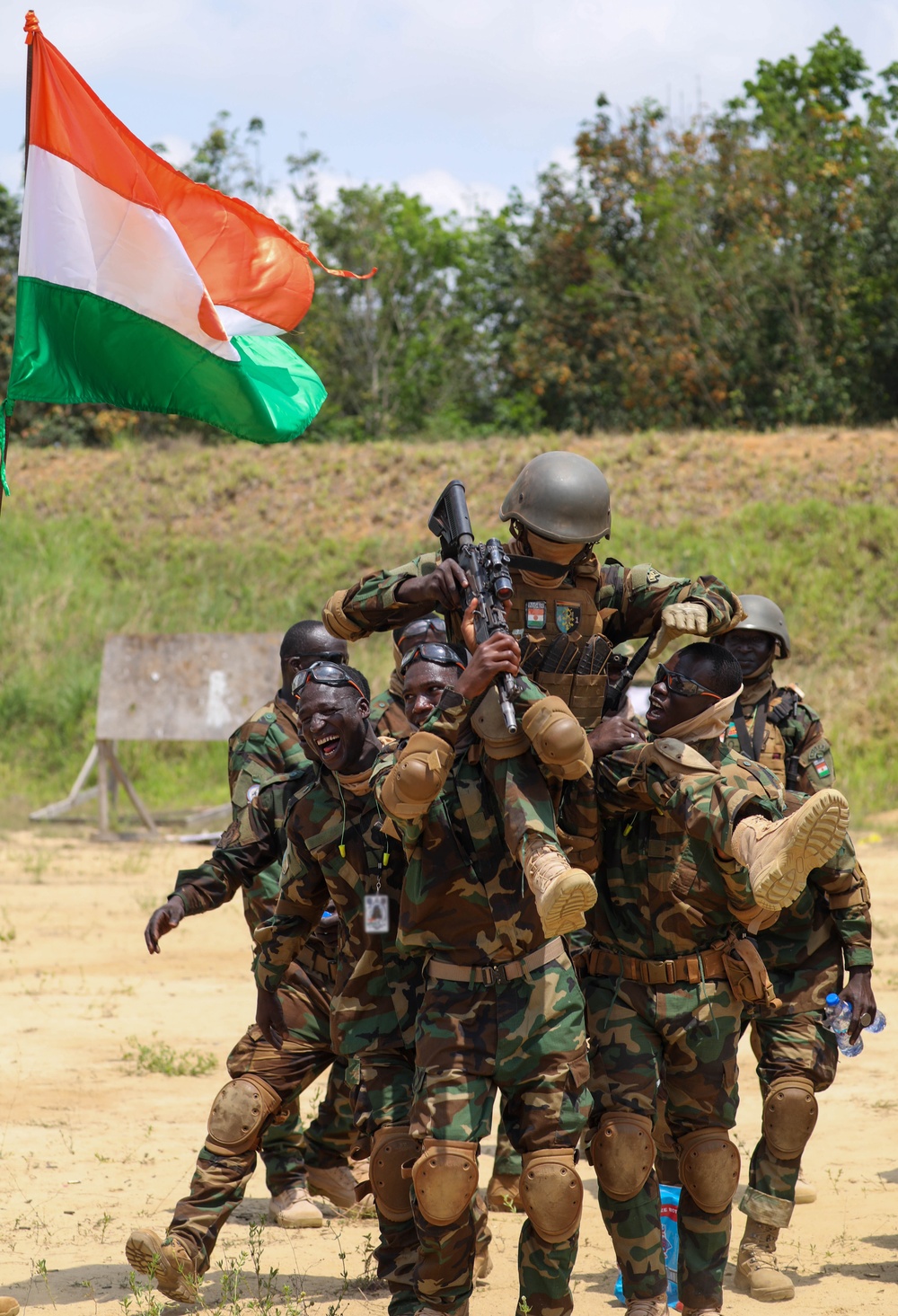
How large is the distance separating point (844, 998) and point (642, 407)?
28.1 meters

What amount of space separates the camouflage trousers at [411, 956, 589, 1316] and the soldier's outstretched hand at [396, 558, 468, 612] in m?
1.06

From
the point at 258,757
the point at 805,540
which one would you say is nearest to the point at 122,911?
the point at 258,757

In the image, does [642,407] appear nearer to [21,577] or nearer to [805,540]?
[805,540]

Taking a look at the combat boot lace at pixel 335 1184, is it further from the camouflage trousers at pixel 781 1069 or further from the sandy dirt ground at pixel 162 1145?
the camouflage trousers at pixel 781 1069

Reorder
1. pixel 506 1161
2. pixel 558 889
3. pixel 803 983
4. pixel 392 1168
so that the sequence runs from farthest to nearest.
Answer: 1. pixel 506 1161
2. pixel 803 983
3. pixel 392 1168
4. pixel 558 889

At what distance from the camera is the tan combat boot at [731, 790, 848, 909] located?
12.1ft

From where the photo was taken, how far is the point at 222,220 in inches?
240

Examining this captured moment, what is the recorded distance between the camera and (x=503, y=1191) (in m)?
5.84

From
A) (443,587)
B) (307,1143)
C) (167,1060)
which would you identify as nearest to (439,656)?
(443,587)

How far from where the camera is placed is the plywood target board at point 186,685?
55.3 ft

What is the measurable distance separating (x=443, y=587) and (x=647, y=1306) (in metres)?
2.06

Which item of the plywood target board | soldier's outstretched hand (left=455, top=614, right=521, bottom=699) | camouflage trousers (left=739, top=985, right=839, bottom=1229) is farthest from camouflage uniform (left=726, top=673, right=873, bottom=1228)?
the plywood target board

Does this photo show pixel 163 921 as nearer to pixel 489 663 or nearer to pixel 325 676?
pixel 325 676

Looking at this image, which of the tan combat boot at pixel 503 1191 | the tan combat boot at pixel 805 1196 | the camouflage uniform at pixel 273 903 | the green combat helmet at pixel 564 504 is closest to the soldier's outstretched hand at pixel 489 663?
the green combat helmet at pixel 564 504
